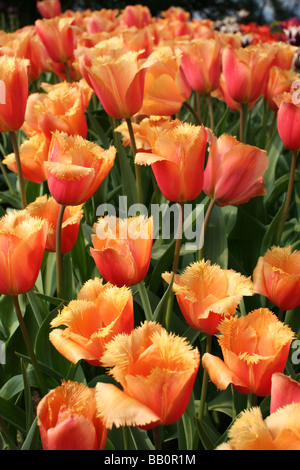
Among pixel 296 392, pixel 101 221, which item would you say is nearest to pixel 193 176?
pixel 101 221

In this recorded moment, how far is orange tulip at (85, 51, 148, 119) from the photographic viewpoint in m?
1.13

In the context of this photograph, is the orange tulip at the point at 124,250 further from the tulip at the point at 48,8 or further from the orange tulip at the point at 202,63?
the tulip at the point at 48,8

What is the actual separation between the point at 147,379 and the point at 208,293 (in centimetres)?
25

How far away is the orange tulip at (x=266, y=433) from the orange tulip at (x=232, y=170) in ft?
1.70

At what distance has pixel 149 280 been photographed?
4.04 ft

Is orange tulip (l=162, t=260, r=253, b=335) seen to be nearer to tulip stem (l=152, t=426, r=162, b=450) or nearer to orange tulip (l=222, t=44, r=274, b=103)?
tulip stem (l=152, t=426, r=162, b=450)

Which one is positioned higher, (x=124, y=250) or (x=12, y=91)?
(x=12, y=91)

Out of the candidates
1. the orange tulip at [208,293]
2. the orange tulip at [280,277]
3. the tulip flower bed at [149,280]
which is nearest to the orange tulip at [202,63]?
the tulip flower bed at [149,280]

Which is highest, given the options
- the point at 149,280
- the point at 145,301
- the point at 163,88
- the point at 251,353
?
the point at 163,88

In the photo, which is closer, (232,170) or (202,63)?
(232,170)

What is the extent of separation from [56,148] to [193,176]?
9.4 inches

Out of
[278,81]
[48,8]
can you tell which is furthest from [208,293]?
[48,8]

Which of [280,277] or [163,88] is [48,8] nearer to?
[163,88]

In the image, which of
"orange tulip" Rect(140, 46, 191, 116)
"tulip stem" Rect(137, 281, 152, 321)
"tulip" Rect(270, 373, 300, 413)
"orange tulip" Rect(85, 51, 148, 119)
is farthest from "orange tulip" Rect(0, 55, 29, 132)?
"tulip" Rect(270, 373, 300, 413)
